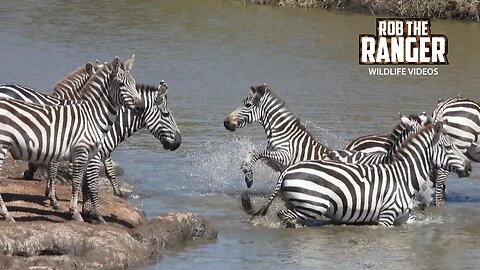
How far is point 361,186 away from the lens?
13320mm

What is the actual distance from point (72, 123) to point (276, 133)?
4.43 meters

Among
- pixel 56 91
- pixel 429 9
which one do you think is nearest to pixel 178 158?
pixel 56 91

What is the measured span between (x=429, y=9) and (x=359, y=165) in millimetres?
23284

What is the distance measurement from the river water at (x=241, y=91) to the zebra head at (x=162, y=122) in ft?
3.37

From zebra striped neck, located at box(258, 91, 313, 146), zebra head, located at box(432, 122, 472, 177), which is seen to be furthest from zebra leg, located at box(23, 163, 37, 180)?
zebra head, located at box(432, 122, 472, 177)

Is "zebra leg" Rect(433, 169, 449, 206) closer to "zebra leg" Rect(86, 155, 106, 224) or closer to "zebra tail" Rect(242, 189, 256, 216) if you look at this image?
"zebra tail" Rect(242, 189, 256, 216)

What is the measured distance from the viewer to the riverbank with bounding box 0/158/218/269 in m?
10.2

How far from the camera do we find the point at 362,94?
24.0 meters

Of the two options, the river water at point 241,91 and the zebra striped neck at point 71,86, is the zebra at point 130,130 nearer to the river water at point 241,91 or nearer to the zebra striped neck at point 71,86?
the river water at point 241,91

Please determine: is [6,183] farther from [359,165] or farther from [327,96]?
[327,96]

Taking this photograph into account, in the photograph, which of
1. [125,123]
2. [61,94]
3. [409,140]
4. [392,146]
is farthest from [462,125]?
[61,94]

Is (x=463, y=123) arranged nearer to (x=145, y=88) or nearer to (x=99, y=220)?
(x=145, y=88)

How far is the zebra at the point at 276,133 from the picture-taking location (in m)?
15.1

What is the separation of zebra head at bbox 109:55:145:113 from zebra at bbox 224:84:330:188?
3.55m
